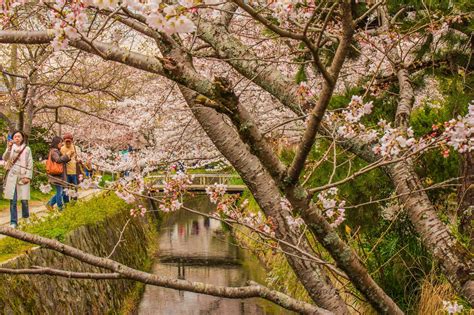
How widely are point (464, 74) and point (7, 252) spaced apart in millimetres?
5329

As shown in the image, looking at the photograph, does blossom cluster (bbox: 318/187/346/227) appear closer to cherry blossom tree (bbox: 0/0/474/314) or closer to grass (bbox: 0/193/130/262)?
cherry blossom tree (bbox: 0/0/474/314)

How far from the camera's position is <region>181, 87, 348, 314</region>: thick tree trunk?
3451 millimetres

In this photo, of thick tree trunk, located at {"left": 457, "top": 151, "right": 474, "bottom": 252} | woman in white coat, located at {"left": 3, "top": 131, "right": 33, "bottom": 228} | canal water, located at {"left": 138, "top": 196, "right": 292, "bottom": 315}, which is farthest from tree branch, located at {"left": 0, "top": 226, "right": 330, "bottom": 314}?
woman in white coat, located at {"left": 3, "top": 131, "right": 33, "bottom": 228}

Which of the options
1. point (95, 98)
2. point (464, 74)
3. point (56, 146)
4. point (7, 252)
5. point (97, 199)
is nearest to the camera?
point (464, 74)

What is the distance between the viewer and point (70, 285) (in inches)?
315

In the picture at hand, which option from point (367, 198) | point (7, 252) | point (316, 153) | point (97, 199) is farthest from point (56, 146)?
point (367, 198)

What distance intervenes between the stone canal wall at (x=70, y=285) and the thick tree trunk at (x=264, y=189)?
1.03 metres

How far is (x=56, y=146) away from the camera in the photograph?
416 inches

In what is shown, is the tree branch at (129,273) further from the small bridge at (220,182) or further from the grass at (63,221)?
the small bridge at (220,182)

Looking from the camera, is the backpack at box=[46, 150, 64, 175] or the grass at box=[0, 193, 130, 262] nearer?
the grass at box=[0, 193, 130, 262]

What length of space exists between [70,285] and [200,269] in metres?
5.95

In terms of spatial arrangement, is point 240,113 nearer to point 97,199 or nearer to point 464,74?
point 464,74

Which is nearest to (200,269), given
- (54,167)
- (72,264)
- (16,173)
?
(54,167)

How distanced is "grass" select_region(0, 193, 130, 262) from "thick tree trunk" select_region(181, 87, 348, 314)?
202cm
